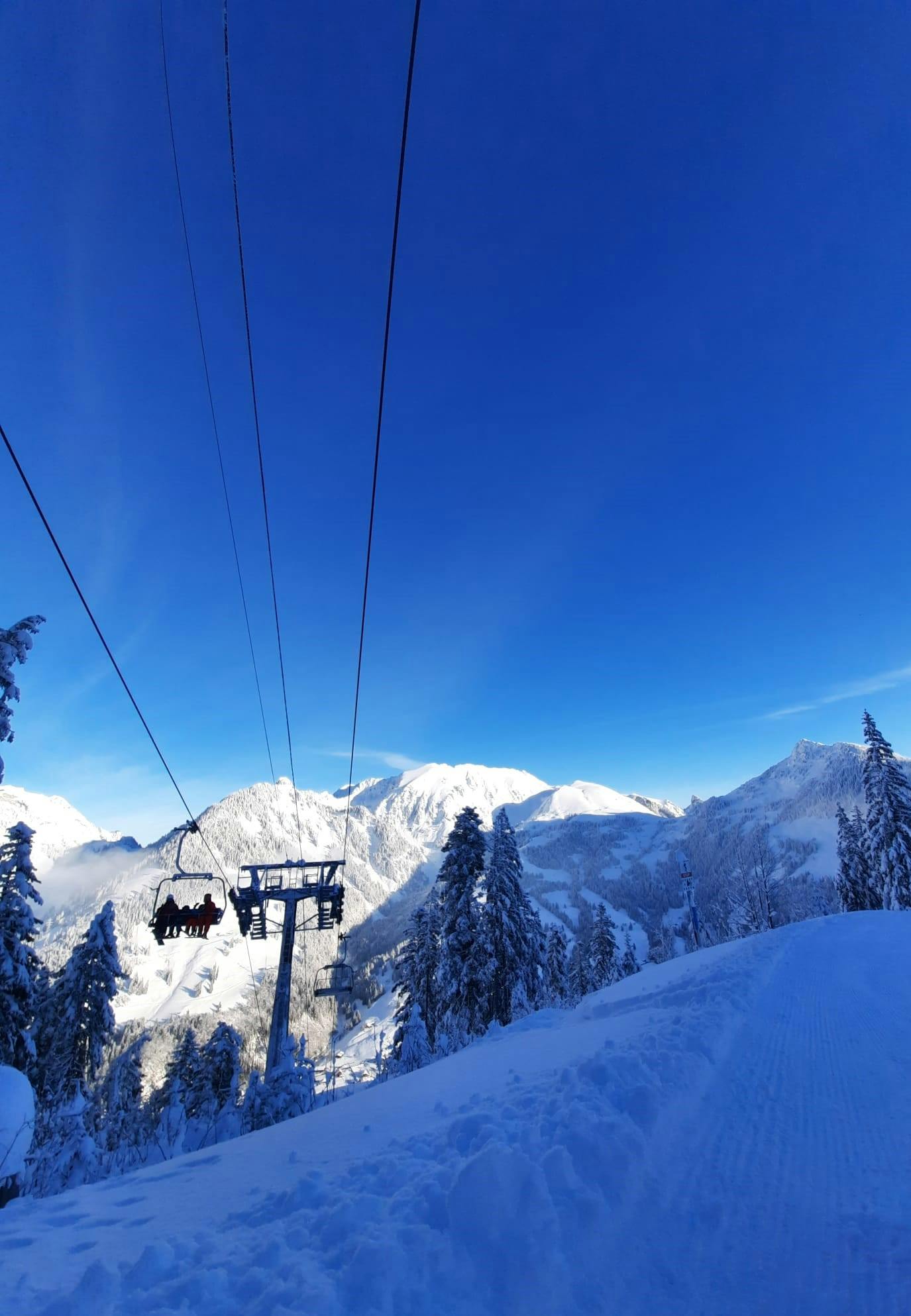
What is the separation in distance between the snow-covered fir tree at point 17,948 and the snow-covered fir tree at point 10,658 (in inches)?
278

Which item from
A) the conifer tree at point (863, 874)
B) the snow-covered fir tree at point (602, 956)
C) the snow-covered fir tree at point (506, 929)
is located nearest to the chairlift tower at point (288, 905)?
the snow-covered fir tree at point (506, 929)

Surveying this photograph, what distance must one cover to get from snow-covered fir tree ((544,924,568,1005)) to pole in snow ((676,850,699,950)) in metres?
13.9

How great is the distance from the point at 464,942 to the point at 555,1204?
20888 millimetres

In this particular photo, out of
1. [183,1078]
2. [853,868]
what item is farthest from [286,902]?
[853,868]

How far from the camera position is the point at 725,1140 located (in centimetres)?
409

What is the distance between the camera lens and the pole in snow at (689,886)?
96.8 feet

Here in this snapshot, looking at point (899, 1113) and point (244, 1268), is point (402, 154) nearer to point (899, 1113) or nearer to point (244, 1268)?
point (244, 1268)

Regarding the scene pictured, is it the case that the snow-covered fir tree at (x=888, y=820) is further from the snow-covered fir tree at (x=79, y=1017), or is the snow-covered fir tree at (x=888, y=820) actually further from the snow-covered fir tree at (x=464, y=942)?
the snow-covered fir tree at (x=79, y=1017)

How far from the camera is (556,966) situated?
46875 mm

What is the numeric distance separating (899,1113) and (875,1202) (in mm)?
1656

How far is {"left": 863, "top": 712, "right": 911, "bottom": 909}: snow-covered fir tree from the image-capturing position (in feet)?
96.2

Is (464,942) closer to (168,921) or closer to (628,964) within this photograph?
(168,921)

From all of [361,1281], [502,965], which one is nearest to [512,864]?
[502,965]

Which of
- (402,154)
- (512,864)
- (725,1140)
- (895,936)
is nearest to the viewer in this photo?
(725,1140)
